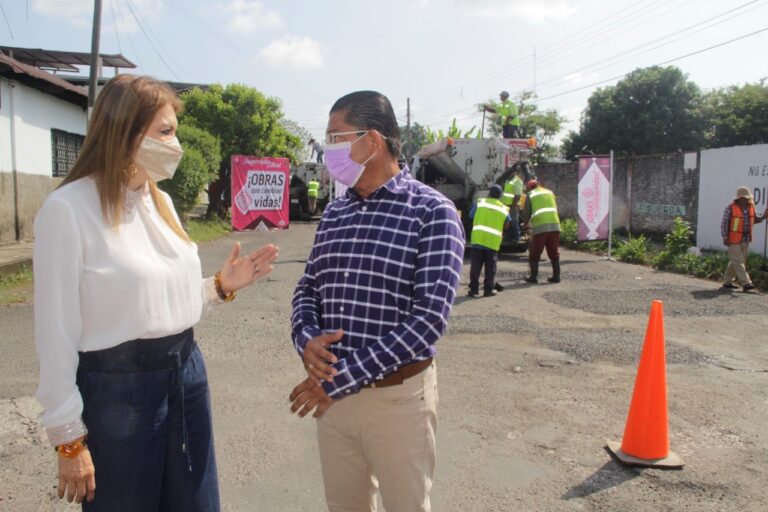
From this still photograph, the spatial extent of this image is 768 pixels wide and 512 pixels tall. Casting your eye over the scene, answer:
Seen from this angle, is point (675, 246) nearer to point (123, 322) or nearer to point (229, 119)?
point (123, 322)

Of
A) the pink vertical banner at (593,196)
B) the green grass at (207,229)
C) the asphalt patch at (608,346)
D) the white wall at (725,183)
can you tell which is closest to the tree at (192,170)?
the green grass at (207,229)

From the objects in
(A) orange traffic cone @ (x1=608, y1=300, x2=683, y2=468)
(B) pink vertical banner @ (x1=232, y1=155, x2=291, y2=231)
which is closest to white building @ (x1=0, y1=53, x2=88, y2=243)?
(B) pink vertical banner @ (x1=232, y1=155, x2=291, y2=231)

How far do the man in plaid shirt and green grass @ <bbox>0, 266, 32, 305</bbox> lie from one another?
7591 millimetres

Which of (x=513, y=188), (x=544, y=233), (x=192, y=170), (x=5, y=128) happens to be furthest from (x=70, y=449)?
(x=192, y=170)

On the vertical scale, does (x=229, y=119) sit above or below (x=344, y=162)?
above

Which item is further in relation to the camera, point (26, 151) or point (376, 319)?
point (26, 151)

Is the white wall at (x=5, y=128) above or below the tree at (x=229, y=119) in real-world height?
below

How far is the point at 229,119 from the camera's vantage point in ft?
75.8

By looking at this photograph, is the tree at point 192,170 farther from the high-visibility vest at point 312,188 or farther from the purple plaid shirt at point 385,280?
the purple plaid shirt at point 385,280

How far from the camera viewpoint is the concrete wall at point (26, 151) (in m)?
12.6

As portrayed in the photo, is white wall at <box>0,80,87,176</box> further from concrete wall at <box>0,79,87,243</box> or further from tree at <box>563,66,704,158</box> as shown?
tree at <box>563,66,704,158</box>

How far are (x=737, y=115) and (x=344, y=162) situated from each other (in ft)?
123

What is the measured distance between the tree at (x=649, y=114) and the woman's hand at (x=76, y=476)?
124 ft

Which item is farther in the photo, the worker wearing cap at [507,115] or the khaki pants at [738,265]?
the worker wearing cap at [507,115]
